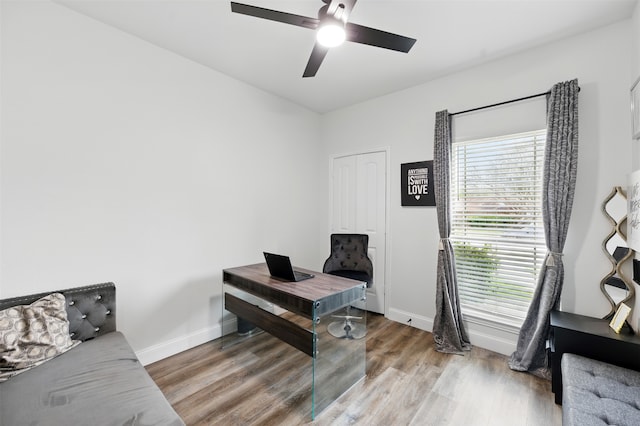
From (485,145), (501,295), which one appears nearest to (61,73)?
(485,145)

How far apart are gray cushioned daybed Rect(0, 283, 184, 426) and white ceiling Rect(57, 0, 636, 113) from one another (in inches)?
85.0

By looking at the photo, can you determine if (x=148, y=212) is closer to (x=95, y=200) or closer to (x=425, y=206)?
(x=95, y=200)

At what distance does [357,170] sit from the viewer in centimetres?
377

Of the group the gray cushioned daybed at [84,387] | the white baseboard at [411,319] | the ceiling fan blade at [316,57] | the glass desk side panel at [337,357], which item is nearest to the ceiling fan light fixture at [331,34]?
the ceiling fan blade at [316,57]

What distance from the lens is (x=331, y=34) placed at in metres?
1.65

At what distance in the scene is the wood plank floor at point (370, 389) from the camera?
1803 mm

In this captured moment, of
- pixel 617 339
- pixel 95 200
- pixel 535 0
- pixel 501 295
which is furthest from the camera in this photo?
pixel 501 295

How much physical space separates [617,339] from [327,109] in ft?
12.2

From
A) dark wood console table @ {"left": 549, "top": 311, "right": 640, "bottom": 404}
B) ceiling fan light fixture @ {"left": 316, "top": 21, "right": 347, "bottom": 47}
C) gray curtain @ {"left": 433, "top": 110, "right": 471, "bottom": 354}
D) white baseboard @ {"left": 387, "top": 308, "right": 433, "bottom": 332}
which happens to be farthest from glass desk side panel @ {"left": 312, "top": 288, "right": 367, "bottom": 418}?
ceiling fan light fixture @ {"left": 316, "top": 21, "right": 347, "bottom": 47}

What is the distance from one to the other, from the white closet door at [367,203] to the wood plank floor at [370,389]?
913 millimetres

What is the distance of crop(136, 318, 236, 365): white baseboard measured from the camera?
2.40 m

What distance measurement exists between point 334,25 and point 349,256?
257 centimetres

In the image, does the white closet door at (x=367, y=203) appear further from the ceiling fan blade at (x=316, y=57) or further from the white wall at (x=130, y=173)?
the ceiling fan blade at (x=316, y=57)

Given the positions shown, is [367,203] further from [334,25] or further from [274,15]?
[274,15]
